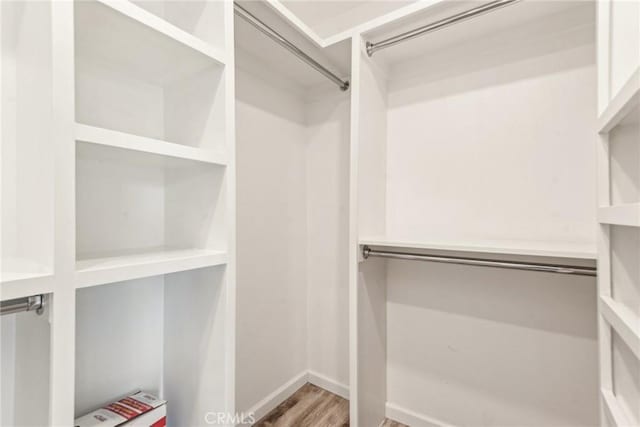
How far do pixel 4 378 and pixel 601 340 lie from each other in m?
1.85

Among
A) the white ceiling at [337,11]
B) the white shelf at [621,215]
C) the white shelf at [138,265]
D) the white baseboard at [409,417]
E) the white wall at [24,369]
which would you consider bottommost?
the white baseboard at [409,417]

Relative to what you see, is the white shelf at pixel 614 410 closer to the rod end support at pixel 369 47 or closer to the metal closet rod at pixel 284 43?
the rod end support at pixel 369 47

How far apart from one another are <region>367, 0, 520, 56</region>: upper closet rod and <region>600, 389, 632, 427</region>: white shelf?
1495mm

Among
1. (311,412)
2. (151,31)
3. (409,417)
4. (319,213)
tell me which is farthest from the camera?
(319,213)

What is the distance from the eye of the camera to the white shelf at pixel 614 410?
80cm

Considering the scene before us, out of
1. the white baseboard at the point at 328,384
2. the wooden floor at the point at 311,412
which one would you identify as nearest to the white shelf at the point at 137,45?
the wooden floor at the point at 311,412

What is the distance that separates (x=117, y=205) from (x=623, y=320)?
5.38 ft

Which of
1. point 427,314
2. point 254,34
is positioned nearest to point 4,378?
point 254,34

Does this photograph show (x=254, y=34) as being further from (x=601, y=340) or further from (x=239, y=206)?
A: (x=601, y=340)

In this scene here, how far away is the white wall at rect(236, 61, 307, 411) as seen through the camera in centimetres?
180

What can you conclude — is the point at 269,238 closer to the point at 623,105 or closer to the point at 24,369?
the point at 24,369

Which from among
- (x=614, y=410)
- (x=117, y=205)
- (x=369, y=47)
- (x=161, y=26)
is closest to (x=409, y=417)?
(x=614, y=410)

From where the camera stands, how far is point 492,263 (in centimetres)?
136

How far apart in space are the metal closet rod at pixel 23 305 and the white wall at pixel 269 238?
3.50 ft
